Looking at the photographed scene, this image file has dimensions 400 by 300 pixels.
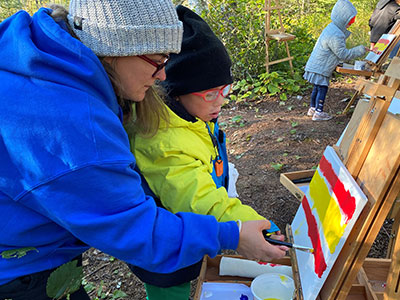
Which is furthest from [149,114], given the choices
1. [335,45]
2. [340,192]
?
[335,45]

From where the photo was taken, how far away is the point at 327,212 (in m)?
1.40

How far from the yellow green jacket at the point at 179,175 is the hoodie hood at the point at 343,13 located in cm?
452

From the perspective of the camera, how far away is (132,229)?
902 mm

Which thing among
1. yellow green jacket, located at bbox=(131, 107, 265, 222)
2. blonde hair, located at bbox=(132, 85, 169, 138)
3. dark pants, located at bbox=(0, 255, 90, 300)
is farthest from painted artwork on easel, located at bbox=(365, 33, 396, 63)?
dark pants, located at bbox=(0, 255, 90, 300)

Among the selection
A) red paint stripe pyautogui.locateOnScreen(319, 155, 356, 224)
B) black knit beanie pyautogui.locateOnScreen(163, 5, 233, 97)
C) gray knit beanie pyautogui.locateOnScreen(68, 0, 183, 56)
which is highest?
gray knit beanie pyautogui.locateOnScreen(68, 0, 183, 56)

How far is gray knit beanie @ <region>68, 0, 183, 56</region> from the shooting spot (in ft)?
3.18

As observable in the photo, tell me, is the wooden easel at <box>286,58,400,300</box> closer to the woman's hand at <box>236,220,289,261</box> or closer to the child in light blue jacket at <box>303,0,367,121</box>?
the woman's hand at <box>236,220,289,261</box>

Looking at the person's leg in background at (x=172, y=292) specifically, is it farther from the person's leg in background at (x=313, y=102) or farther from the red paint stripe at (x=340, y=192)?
the person's leg in background at (x=313, y=102)

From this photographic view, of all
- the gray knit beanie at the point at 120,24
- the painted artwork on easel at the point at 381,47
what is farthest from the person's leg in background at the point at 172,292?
the painted artwork on easel at the point at 381,47

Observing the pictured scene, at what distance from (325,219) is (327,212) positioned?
0.03m

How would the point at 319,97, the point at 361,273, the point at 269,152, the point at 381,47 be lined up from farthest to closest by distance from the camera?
the point at 319,97
the point at 381,47
the point at 269,152
the point at 361,273

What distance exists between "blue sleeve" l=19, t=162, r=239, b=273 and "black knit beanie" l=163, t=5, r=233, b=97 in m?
0.72

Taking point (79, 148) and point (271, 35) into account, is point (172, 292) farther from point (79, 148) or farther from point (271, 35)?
point (271, 35)

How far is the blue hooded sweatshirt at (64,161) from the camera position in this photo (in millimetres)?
792
